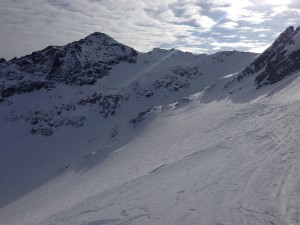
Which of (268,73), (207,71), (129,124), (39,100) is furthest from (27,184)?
(207,71)

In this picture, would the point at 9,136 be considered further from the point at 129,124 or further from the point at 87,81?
the point at 129,124

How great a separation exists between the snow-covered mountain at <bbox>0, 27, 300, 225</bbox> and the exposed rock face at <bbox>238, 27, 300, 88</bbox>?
21 cm

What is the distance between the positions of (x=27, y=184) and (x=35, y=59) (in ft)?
184

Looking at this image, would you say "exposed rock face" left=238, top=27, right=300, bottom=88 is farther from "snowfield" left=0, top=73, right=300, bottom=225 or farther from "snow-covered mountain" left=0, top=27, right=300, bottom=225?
"snowfield" left=0, top=73, right=300, bottom=225

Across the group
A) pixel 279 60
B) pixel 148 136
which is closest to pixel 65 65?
pixel 148 136

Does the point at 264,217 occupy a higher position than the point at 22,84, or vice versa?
the point at 22,84

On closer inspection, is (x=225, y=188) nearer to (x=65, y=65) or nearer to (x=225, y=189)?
(x=225, y=189)

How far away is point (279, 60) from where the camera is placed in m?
46.5

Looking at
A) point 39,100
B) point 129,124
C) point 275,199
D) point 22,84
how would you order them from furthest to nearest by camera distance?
point 22,84 < point 39,100 < point 129,124 < point 275,199

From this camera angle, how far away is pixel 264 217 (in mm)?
10172

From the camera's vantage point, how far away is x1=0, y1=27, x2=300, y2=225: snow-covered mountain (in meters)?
13.0

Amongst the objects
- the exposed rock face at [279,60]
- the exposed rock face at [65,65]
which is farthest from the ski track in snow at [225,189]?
the exposed rock face at [65,65]

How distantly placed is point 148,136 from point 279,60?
19.9 m

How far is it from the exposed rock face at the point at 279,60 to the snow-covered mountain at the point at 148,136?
Answer: 0.21 metres
